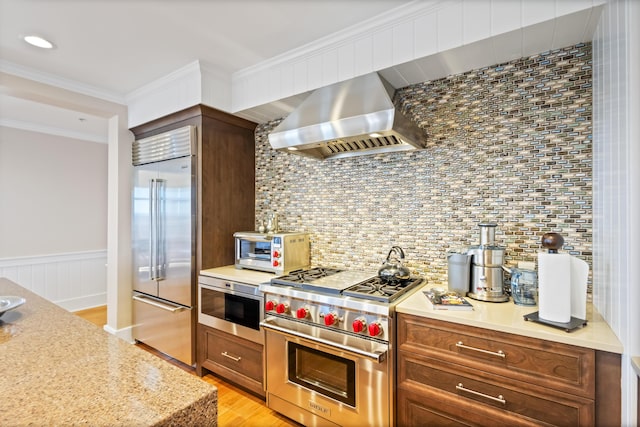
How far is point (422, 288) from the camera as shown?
2066mm

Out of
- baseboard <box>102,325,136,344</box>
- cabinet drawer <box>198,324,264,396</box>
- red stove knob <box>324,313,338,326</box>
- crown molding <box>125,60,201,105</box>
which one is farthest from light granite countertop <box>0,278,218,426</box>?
baseboard <box>102,325,136,344</box>

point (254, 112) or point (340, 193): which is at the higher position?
point (254, 112)

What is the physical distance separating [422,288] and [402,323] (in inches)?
17.3

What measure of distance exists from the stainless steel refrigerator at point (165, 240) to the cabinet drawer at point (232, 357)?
162 mm

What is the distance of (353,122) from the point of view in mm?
1889

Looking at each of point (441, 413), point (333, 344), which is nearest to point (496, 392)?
point (441, 413)

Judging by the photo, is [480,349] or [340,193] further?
[340,193]

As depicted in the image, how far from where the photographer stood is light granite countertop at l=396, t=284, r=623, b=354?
1.28 m

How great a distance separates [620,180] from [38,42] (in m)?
3.42

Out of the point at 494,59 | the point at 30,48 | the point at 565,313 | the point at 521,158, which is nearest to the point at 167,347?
the point at 30,48

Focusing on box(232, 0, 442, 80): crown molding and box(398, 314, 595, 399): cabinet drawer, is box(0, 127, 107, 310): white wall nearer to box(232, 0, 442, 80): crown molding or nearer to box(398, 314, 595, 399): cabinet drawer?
box(232, 0, 442, 80): crown molding

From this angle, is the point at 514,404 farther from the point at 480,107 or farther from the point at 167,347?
the point at 167,347

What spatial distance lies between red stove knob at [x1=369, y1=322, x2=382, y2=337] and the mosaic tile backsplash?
0.71 m

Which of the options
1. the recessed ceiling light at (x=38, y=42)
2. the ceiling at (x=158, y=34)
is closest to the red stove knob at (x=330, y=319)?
the ceiling at (x=158, y=34)
